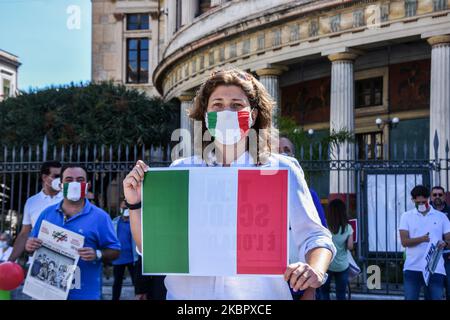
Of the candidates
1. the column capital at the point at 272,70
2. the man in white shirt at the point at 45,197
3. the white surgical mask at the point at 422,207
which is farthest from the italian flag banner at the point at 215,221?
the column capital at the point at 272,70

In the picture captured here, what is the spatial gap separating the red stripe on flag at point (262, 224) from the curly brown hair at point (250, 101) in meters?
0.18

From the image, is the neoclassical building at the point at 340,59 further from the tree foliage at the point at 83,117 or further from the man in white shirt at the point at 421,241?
the man in white shirt at the point at 421,241

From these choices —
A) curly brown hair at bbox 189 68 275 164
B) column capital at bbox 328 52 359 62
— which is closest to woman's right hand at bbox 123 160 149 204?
curly brown hair at bbox 189 68 275 164

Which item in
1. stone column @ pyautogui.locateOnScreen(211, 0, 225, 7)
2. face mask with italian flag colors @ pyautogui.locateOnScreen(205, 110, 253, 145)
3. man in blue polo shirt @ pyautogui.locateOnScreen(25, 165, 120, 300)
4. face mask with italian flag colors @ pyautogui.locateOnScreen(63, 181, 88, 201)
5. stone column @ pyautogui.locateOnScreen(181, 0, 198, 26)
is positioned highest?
stone column @ pyautogui.locateOnScreen(181, 0, 198, 26)

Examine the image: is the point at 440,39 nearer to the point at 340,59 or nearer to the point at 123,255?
the point at 340,59

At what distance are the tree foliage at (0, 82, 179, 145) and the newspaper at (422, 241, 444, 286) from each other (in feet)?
53.9

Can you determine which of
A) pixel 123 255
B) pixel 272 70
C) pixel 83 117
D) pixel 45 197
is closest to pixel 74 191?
pixel 45 197

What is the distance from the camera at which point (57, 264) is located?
5043 mm

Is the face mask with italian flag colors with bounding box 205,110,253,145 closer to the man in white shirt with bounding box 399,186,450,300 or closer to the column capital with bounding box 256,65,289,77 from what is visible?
the man in white shirt with bounding box 399,186,450,300

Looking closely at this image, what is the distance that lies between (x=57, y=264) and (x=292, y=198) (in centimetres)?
298

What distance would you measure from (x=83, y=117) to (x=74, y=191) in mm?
19737

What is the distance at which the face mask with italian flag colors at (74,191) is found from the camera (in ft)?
17.1

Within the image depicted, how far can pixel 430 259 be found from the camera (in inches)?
324

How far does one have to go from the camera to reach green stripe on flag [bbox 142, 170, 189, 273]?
94.7 inches
